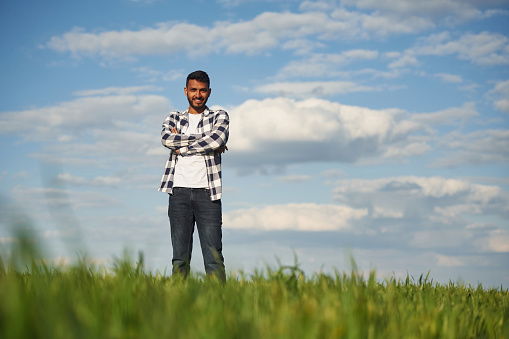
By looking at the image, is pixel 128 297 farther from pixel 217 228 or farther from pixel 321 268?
pixel 217 228

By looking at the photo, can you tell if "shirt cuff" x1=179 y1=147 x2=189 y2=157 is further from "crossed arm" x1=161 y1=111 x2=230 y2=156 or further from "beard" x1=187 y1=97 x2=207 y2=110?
"beard" x1=187 y1=97 x2=207 y2=110

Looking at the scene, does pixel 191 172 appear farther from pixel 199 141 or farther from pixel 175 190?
pixel 199 141

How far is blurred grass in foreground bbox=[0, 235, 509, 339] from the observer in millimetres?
2660

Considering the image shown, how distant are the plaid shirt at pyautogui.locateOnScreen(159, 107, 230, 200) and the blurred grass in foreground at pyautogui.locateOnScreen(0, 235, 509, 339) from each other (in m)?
2.74

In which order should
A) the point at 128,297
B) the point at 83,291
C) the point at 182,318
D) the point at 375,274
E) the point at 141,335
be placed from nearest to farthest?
the point at 141,335 < the point at 182,318 < the point at 128,297 < the point at 83,291 < the point at 375,274

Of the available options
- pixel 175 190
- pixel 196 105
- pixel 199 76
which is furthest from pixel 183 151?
pixel 199 76

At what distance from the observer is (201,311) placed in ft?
10.6

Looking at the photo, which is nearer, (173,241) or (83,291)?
(83,291)

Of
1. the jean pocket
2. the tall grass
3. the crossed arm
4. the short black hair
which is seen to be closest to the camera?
the tall grass

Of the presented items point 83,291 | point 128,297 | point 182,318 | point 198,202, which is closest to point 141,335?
point 182,318

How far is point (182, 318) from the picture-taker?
3.13 meters

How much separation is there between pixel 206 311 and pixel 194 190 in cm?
424

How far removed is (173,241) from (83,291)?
3.85 metres

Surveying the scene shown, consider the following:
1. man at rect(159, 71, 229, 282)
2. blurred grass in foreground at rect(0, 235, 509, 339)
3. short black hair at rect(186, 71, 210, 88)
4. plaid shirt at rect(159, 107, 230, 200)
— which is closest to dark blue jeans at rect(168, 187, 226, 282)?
man at rect(159, 71, 229, 282)
